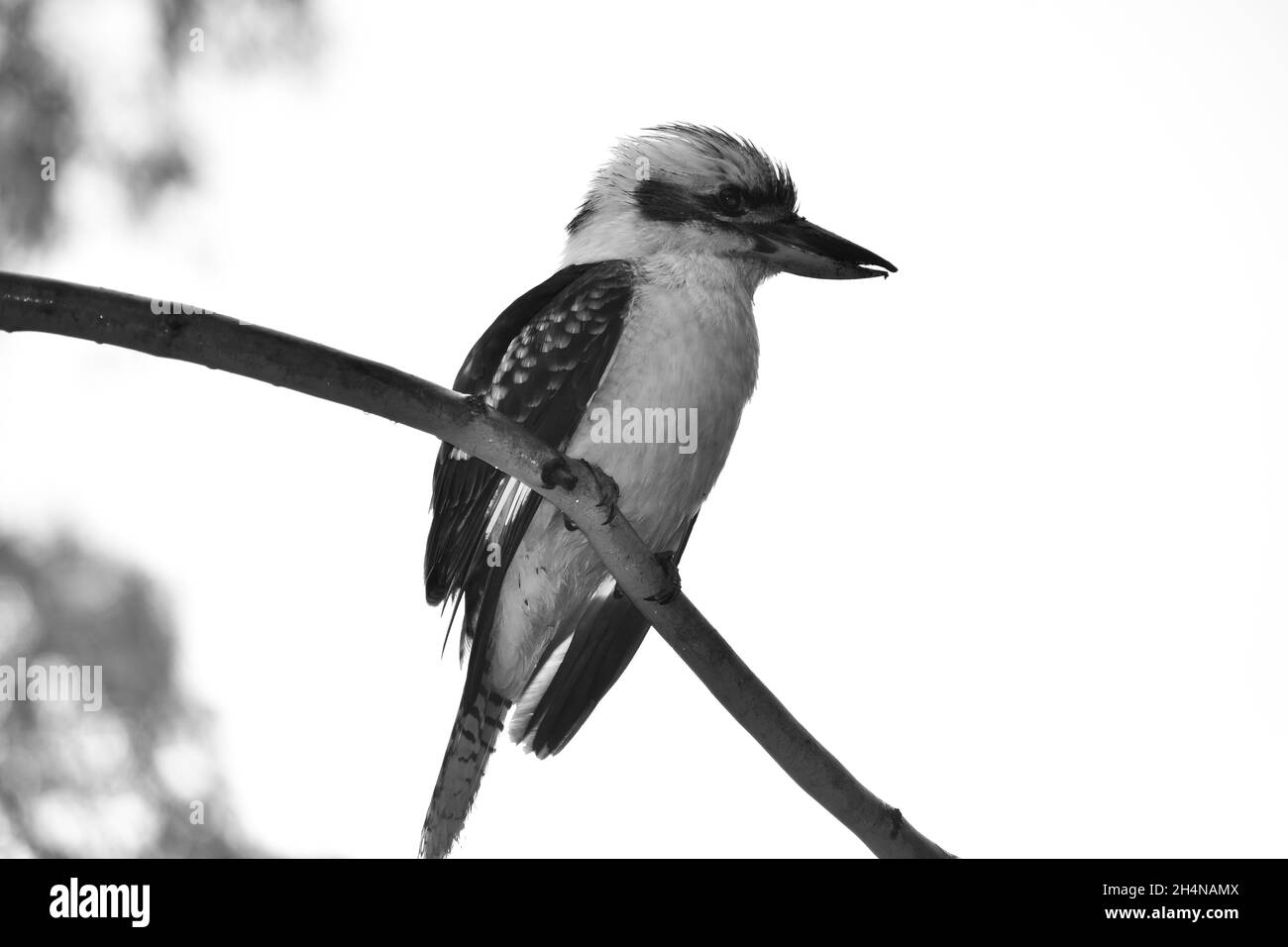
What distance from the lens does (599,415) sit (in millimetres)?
2281

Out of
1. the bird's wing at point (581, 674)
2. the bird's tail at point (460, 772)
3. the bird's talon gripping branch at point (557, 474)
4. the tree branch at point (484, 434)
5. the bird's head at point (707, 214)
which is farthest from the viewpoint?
the bird's head at point (707, 214)

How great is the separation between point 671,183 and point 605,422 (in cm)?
60

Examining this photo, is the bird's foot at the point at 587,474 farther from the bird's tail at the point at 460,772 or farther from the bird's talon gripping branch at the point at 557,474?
the bird's tail at the point at 460,772

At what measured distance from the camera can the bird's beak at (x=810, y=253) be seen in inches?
97.5

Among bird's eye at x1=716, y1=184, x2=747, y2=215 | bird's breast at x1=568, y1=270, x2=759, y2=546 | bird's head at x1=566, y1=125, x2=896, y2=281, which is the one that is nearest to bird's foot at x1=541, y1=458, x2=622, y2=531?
bird's breast at x1=568, y1=270, x2=759, y2=546

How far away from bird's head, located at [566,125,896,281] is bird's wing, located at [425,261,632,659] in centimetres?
18

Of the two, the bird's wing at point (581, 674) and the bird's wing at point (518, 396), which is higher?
the bird's wing at point (518, 396)

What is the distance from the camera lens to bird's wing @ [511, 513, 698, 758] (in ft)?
7.86

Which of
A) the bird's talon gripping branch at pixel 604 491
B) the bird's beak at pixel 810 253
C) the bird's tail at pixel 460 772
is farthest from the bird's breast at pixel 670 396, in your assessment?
the bird's talon gripping branch at pixel 604 491

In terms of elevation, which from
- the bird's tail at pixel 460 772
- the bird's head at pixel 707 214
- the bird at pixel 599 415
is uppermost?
the bird's head at pixel 707 214

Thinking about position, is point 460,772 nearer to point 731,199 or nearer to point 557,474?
point 557,474

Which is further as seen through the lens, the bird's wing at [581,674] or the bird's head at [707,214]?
the bird's head at [707,214]

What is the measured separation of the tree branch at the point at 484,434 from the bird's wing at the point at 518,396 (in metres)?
0.54
